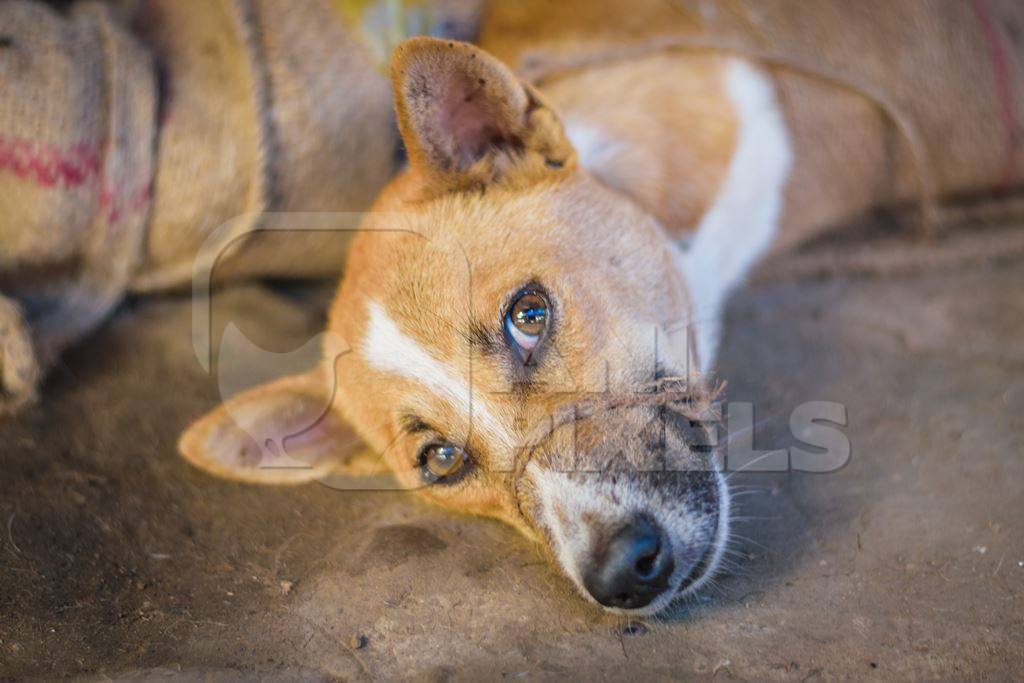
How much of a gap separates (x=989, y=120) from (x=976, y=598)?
214 centimetres

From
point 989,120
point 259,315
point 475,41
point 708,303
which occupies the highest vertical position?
point 475,41

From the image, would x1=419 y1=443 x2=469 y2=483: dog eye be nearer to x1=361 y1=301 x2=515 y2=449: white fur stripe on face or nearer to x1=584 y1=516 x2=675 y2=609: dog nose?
x1=361 y1=301 x2=515 y2=449: white fur stripe on face

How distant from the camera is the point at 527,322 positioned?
2.21m

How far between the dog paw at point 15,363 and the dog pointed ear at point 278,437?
61 cm

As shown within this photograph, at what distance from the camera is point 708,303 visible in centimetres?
288

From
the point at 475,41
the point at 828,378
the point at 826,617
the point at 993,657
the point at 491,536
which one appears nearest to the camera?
the point at 993,657

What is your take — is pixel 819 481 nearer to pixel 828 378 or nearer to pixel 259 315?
pixel 828 378

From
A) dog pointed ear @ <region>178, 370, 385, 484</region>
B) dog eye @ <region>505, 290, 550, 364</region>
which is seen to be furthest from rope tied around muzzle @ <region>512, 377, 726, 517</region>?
dog pointed ear @ <region>178, 370, 385, 484</region>

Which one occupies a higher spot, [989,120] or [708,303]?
[989,120]

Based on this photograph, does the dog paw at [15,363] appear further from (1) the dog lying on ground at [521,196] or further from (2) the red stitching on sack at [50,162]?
(2) the red stitching on sack at [50,162]

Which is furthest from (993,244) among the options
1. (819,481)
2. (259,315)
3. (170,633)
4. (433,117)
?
(170,633)

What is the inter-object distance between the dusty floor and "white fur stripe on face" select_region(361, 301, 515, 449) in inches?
13.5

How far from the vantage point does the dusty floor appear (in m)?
1.91

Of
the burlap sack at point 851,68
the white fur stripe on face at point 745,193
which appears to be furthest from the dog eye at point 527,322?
the burlap sack at point 851,68
